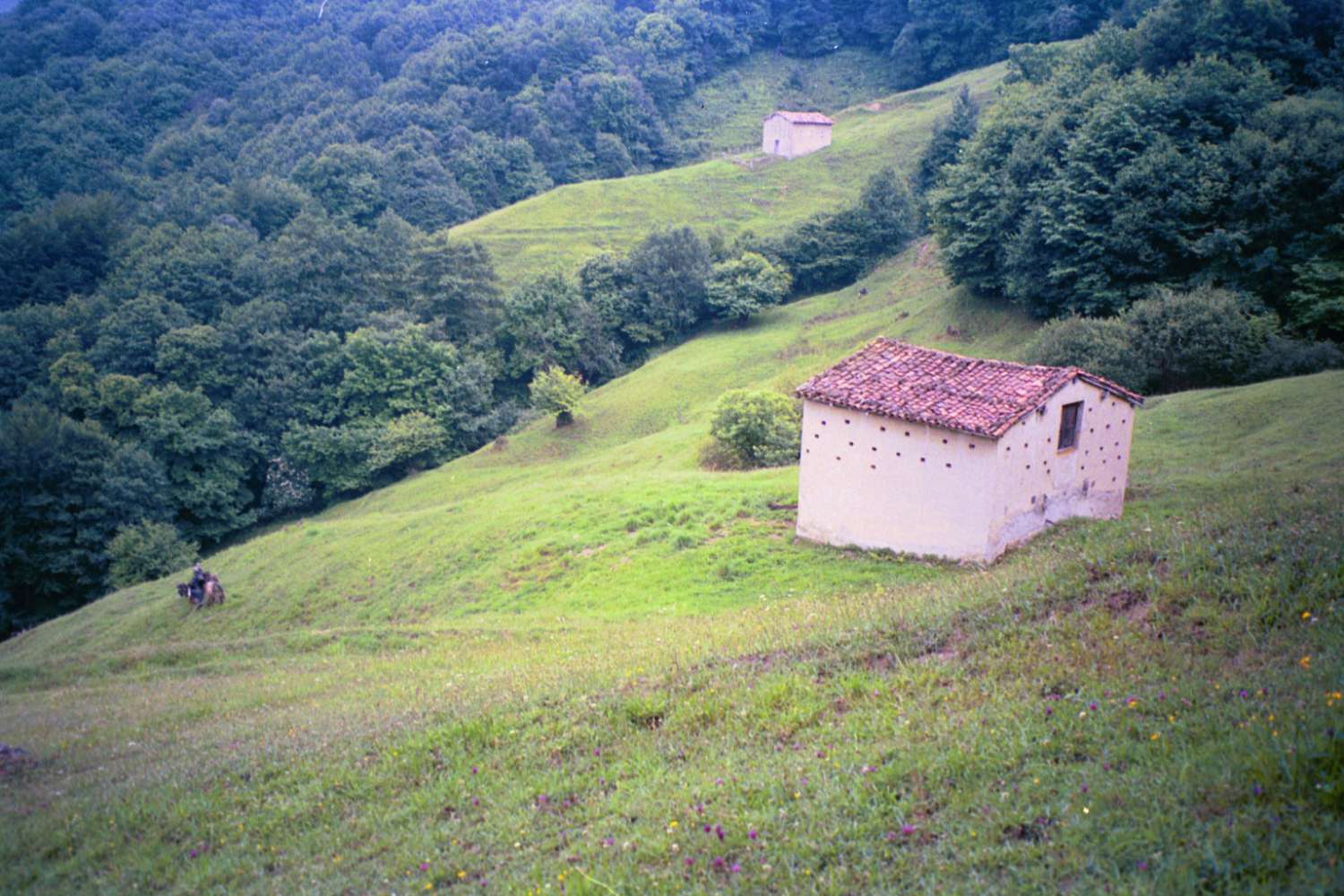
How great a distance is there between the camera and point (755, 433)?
34781 mm

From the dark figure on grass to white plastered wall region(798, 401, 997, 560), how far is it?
19.9 metres

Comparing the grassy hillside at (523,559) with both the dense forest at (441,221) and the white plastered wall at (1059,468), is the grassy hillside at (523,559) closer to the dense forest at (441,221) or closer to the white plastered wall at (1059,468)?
the white plastered wall at (1059,468)

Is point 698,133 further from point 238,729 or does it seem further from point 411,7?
point 238,729

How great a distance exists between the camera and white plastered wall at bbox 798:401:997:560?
2023cm

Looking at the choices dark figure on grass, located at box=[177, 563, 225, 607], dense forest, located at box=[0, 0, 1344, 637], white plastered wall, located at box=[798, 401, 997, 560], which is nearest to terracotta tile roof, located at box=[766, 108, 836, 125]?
dense forest, located at box=[0, 0, 1344, 637]

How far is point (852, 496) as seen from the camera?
73.7ft

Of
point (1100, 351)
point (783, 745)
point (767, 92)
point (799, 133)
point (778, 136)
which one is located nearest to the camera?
point (783, 745)

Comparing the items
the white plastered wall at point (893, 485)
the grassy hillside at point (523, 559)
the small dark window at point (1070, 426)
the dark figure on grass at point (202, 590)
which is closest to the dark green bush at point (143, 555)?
the grassy hillside at point (523, 559)

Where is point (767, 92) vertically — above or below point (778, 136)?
above

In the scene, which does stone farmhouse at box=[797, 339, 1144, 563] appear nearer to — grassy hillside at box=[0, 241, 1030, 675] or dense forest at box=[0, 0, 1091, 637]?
grassy hillside at box=[0, 241, 1030, 675]

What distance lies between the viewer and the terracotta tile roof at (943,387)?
2014 centimetres

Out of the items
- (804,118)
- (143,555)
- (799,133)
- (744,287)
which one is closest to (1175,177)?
(744,287)

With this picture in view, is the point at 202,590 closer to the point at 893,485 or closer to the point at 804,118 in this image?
the point at 893,485

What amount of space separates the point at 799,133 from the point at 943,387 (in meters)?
86.0
